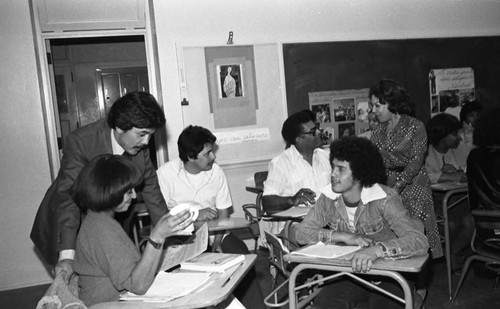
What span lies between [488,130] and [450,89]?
2.37 metres

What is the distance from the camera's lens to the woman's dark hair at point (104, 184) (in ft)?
5.99

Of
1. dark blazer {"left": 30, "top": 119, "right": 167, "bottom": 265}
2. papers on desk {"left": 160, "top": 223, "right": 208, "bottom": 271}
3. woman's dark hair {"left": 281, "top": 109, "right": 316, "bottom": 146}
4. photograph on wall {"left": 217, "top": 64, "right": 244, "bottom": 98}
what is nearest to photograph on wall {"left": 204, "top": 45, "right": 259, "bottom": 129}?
photograph on wall {"left": 217, "top": 64, "right": 244, "bottom": 98}

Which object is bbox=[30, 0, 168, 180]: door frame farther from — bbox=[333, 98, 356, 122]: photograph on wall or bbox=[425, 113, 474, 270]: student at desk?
bbox=[425, 113, 474, 270]: student at desk

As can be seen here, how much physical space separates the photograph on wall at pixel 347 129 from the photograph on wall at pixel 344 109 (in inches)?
2.1

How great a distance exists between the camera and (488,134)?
116 inches

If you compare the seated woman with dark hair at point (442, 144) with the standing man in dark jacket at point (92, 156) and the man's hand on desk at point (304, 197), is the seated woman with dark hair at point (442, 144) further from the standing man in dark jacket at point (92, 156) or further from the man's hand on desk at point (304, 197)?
the standing man in dark jacket at point (92, 156)

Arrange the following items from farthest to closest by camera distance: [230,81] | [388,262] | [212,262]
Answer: [230,81], [212,262], [388,262]

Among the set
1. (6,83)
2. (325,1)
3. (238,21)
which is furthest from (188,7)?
(6,83)

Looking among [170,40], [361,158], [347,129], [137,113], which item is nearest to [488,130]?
[361,158]

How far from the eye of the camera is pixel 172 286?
1.68m

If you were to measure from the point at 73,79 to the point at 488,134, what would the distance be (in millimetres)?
6208

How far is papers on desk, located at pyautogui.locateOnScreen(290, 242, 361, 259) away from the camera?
1.87 meters

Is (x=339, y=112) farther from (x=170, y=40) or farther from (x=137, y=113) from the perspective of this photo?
(x=137, y=113)

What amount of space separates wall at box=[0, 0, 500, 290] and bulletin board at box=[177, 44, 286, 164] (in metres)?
0.10
